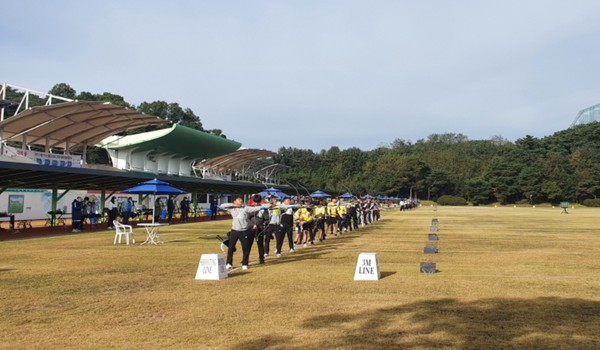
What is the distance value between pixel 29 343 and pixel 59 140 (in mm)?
32529

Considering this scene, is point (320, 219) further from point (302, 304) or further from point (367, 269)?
point (302, 304)

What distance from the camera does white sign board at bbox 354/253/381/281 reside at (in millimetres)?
10352

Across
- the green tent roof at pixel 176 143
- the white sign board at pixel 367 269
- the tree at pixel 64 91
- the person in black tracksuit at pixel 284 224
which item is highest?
the tree at pixel 64 91

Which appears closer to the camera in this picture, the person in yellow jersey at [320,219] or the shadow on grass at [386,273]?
the shadow on grass at [386,273]

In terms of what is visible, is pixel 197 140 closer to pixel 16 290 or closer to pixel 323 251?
pixel 323 251

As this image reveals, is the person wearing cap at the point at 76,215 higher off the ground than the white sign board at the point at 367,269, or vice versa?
the person wearing cap at the point at 76,215

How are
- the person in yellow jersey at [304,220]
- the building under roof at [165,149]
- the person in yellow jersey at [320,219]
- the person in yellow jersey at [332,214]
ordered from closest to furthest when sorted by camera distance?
the person in yellow jersey at [304,220] < the person in yellow jersey at [320,219] < the person in yellow jersey at [332,214] < the building under roof at [165,149]

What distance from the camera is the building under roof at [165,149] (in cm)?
4947

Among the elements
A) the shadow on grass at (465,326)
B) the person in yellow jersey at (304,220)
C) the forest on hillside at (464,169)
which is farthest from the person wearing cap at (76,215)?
the forest on hillside at (464,169)

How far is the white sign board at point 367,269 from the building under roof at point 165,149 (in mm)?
41939

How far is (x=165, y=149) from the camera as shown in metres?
Answer: 52.9

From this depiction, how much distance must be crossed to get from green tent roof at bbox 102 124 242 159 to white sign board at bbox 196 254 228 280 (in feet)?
133

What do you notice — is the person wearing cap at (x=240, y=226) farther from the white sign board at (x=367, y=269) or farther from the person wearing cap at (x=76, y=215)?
the person wearing cap at (x=76, y=215)

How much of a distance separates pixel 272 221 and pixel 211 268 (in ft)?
15.0
